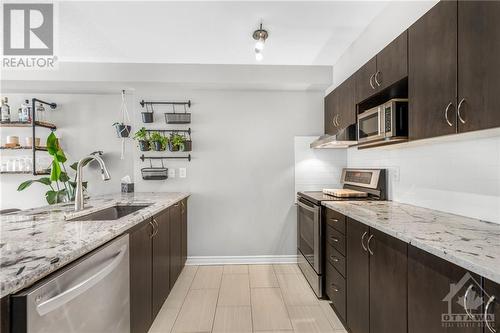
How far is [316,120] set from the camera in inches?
130

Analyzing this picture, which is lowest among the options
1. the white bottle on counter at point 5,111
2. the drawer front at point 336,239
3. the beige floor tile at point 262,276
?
the beige floor tile at point 262,276

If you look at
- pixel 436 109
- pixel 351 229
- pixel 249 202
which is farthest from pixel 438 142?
pixel 249 202

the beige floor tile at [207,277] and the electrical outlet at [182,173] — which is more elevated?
the electrical outlet at [182,173]

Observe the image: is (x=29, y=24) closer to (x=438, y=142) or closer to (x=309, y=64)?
(x=309, y=64)

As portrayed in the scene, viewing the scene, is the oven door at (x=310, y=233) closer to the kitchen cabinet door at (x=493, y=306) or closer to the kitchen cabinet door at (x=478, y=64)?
the kitchen cabinet door at (x=478, y=64)

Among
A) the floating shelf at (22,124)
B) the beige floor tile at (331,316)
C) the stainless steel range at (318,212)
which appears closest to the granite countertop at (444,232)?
the stainless steel range at (318,212)

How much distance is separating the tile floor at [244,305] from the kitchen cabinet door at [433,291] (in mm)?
1002

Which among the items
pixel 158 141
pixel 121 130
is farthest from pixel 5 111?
pixel 158 141

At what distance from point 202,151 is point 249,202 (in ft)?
3.04

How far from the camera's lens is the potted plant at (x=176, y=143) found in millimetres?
3023

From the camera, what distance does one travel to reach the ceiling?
79.0 inches

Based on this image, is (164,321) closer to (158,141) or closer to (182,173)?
(182,173)

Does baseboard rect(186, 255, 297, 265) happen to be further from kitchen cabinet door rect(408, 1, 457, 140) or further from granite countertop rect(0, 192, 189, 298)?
kitchen cabinet door rect(408, 1, 457, 140)

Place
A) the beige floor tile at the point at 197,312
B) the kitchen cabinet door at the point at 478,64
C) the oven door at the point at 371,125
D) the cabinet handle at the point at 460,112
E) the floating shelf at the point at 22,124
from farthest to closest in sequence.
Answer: the floating shelf at the point at 22,124
the beige floor tile at the point at 197,312
the oven door at the point at 371,125
the cabinet handle at the point at 460,112
the kitchen cabinet door at the point at 478,64
